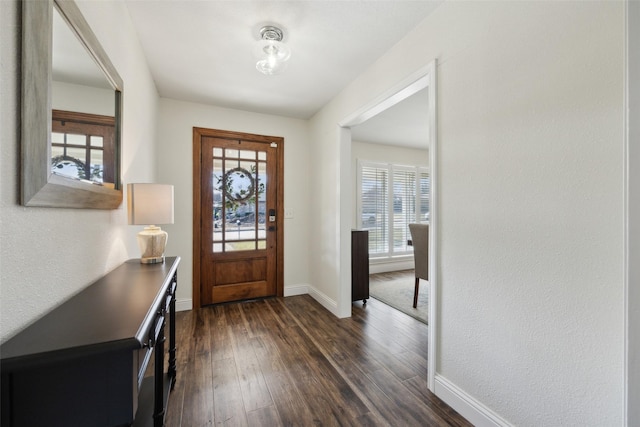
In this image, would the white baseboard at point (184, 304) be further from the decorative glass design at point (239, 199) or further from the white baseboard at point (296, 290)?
the white baseboard at point (296, 290)

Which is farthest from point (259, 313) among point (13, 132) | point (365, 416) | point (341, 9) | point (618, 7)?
point (618, 7)

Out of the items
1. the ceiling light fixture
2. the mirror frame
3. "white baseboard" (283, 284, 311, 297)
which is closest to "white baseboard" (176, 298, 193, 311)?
"white baseboard" (283, 284, 311, 297)

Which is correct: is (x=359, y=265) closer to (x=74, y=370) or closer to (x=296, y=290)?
(x=296, y=290)

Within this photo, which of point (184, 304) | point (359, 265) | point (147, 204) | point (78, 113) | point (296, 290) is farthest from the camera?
point (296, 290)

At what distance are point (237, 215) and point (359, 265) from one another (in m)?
1.70

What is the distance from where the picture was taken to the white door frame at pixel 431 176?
1738mm

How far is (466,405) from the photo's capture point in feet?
5.02

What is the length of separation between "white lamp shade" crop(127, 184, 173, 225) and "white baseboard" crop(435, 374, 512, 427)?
80.5 inches

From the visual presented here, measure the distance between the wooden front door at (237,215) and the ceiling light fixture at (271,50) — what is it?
1511 millimetres

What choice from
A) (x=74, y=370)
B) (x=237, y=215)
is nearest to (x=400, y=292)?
(x=237, y=215)

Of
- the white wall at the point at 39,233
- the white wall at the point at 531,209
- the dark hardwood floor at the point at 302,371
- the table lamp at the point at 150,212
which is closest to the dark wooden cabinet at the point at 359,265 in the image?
the dark hardwood floor at the point at 302,371

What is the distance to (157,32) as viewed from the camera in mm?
2006

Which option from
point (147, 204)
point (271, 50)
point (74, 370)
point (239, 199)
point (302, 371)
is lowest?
point (302, 371)

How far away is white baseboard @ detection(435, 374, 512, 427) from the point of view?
140 cm
